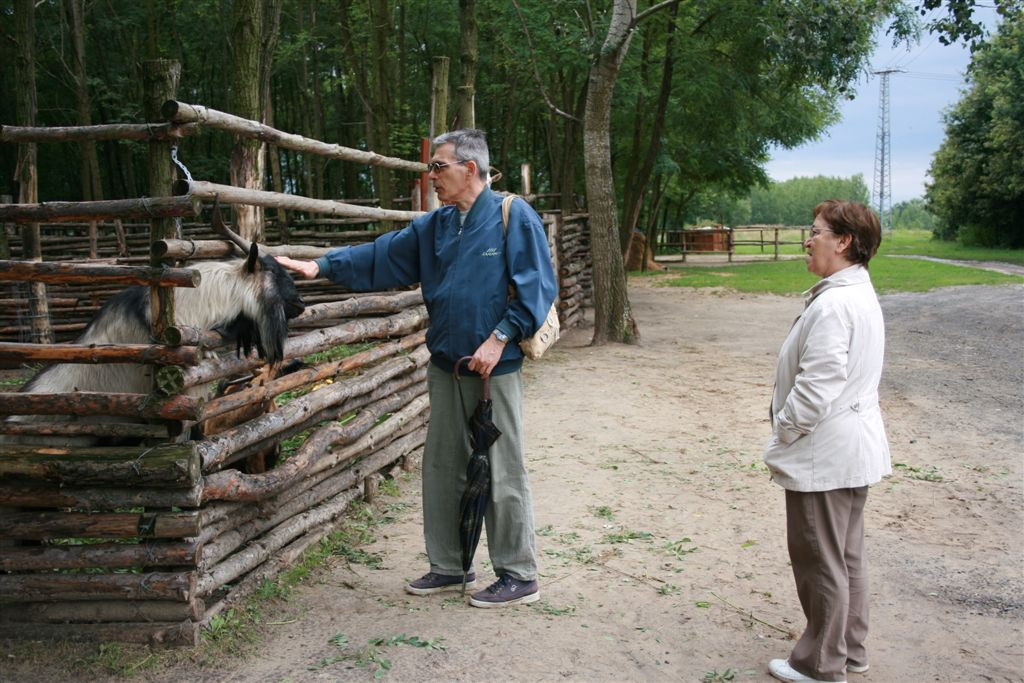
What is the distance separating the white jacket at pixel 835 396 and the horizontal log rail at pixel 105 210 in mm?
2265

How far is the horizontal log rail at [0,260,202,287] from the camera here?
337 cm

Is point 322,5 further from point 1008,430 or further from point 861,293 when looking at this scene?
point 861,293

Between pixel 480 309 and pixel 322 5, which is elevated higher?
pixel 322 5

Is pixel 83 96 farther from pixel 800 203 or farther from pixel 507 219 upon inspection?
pixel 800 203

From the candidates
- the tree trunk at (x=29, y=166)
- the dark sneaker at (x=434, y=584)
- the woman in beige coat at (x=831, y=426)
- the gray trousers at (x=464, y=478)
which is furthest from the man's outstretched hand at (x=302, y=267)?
the tree trunk at (x=29, y=166)

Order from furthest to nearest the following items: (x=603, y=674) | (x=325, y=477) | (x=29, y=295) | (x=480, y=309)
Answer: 1. (x=29, y=295)
2. (x=325, y=477)
3. (x=480, y=309)
4. (x=603, y=674)

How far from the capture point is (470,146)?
12.3 feet

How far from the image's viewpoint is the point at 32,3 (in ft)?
39.8

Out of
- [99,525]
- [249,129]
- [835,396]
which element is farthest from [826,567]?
[249,129]

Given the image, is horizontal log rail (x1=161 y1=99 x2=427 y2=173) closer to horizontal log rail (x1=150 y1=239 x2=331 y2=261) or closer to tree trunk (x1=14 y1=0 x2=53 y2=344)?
horizontal log rail (x1=150 y1=239 x2=331 y2=261)

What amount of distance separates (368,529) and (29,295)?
23.2ft

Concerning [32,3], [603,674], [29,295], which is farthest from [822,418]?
[32,3]

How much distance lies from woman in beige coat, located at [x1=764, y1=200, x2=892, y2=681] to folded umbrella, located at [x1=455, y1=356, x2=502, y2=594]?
1153 millimetres

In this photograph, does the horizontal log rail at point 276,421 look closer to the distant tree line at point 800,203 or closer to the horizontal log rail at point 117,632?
the horizontal log rail at point 117,632
